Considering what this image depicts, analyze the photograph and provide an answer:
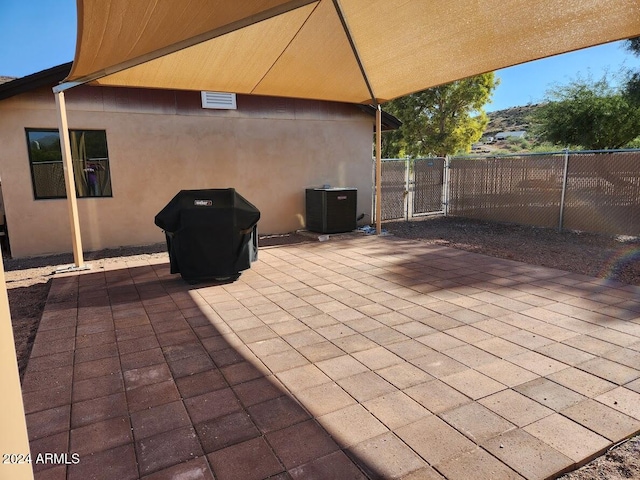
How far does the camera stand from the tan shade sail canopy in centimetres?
385

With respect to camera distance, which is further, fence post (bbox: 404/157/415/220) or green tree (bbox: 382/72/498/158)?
green tree (bbox: 382/72/498/158)

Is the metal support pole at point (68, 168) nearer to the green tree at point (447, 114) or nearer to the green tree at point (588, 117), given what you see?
the green tree at point (447, 114)

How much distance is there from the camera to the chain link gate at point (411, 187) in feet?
35.5

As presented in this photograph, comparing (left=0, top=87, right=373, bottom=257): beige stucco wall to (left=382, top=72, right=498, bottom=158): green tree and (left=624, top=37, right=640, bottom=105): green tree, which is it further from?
(left=382, top=72, right=498, bottom=158): green tree

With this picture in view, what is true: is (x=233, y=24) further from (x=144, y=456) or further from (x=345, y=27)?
(x=144, y=456)

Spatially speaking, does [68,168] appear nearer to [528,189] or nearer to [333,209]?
[333,209]

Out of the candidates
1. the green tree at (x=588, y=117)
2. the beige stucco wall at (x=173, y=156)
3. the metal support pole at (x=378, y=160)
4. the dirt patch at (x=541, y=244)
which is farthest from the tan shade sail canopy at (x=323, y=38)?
the green tree at (x=588, y=117)

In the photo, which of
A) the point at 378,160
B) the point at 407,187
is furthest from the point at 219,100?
the point at 407,187

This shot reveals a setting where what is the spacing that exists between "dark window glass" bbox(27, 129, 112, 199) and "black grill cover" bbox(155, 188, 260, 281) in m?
3.36

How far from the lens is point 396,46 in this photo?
5.45 m

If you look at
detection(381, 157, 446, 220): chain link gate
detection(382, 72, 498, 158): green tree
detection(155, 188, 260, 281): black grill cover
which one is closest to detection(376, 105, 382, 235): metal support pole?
detection(381, 157, 446, 220): chain link gate

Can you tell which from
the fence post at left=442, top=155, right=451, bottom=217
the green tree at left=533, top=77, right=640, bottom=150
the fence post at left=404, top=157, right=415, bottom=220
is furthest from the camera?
the green tree at left=533, top=77, right=640, bottom=150

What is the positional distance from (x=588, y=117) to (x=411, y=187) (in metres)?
7.46

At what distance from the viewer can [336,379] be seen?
285 cm
